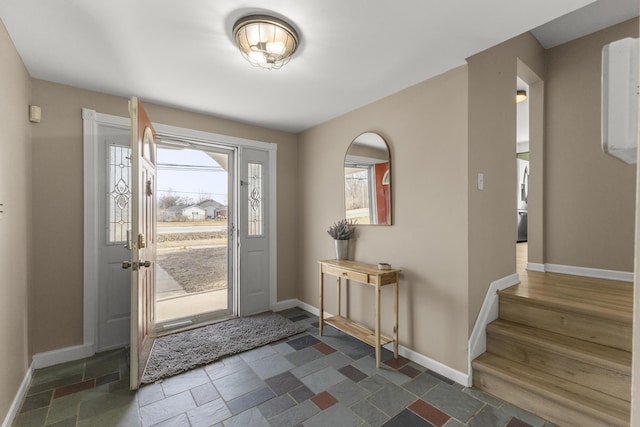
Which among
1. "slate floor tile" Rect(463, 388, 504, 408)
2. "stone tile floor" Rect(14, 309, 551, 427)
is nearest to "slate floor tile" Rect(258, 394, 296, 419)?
"stone tile floor" Rect(14, 309, 551, 427)

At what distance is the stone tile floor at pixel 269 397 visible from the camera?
1.80 metres

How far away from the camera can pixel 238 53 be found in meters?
2.01

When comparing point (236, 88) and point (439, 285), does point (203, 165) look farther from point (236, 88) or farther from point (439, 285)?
point (439, 285)

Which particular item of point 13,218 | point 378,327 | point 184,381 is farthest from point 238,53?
point 184,381

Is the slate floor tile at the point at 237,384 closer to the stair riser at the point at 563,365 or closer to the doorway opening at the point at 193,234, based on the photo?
the doorway opening at the point at 193,234

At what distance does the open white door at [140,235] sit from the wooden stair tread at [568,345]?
103 inches

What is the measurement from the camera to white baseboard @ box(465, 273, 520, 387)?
7.05 feet

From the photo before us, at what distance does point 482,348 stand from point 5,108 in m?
3.59

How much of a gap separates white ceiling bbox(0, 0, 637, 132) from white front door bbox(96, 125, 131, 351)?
1.68 feet

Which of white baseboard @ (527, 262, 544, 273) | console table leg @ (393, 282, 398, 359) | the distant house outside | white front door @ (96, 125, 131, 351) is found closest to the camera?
console table leg @ (393, 282, 398, 359)

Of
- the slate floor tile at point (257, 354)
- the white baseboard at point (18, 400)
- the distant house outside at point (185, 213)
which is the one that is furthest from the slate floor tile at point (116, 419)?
the distant house outside at point (185, 213)

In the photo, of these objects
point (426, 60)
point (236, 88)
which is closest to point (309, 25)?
point (426, 60)

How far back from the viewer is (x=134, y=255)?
2066mm

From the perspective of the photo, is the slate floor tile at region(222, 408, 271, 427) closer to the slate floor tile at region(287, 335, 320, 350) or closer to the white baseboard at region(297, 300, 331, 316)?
the slate floor tile at region(287, 335, 320, 350)
